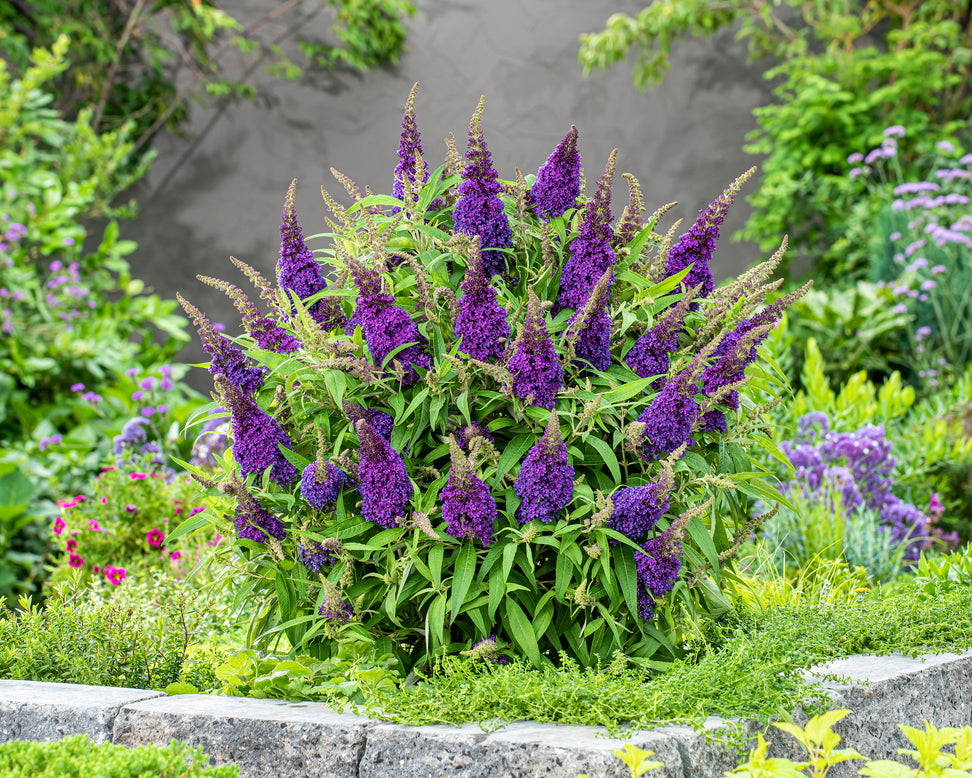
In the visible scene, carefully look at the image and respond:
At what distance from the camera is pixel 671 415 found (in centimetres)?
179

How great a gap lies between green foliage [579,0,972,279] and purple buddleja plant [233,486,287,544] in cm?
588

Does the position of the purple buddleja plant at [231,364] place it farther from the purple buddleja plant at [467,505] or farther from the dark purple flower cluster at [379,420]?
the purple buddleja plant at [467,505]

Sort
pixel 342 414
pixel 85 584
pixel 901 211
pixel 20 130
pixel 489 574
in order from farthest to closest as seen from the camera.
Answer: pixel 901 211, pixel 20 130, pixel 85 584, pixel 342 414, pixel 489 574

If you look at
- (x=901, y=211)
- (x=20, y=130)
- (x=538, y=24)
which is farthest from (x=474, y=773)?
(x=538, y=24)

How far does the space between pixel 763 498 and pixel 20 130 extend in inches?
231

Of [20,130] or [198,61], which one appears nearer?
[20,130]

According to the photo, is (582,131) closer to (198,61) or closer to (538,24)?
(538,24)

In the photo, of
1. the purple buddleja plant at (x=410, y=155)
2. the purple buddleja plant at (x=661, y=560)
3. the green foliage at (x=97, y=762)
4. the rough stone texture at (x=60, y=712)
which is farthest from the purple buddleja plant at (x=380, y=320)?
the rough stone texture at (x=60, y=712)

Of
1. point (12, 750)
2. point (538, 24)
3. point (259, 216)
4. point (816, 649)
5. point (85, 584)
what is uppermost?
point (538, 24)

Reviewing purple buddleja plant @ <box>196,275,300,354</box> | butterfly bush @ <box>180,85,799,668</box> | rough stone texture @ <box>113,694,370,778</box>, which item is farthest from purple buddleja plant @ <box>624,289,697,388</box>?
rough stone texture @ <box>113,694,370,778</box>

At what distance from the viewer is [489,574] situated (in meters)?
1.80

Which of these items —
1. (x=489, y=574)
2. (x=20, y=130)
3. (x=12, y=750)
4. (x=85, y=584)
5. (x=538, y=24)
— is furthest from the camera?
(x=538, y=24)

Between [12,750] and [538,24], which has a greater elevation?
[538,24]

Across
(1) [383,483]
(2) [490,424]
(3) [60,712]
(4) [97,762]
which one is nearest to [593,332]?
(2) [490,424]
